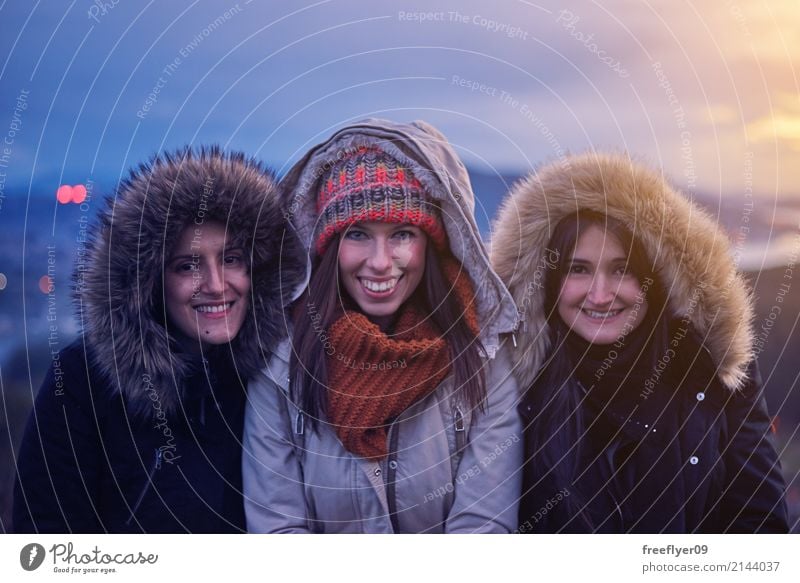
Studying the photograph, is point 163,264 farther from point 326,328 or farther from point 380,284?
point 380,284

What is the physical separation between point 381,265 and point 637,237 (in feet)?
2.33

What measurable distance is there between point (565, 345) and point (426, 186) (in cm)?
59

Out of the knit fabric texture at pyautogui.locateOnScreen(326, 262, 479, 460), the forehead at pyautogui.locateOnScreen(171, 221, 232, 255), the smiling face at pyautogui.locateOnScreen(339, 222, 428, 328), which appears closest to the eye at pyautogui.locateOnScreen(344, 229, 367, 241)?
the smiling face at pyautogui.locateOnScreen(339, 222, 428, 328)

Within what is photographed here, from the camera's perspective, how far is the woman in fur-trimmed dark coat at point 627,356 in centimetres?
277

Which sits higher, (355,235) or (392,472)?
(355,235)

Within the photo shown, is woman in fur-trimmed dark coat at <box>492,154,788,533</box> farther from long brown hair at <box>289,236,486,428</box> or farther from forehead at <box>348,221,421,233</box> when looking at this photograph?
forehead at <box>348,221,421,233</box>

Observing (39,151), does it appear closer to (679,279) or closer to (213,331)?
(213,331)

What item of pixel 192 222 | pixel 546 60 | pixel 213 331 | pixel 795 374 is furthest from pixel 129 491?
pixel 795 374

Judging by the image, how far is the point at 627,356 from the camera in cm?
281

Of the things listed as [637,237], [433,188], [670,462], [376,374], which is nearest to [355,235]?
[433,188]

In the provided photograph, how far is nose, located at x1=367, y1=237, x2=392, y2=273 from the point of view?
8.82 feet

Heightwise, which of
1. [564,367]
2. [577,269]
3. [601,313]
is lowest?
[564,367]

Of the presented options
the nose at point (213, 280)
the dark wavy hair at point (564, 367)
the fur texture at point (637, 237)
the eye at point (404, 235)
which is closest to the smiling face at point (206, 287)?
the nose at point (213, 280)

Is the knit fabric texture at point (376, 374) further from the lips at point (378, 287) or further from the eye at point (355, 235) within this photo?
the eye at point (355, 235)
